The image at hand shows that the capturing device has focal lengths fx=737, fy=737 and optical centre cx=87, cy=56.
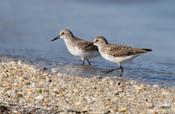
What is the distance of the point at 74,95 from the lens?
10641 millimetres

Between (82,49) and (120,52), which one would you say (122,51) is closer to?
(120,52)

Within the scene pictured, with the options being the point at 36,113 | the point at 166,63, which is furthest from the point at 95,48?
the point at 36,113

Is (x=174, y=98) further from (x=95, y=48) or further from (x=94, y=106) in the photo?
(x=95, y=48)

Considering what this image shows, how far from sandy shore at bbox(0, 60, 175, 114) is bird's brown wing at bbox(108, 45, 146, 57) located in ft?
3.97

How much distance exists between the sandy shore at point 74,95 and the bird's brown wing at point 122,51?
1.21 meters

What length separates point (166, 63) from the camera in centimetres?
1570

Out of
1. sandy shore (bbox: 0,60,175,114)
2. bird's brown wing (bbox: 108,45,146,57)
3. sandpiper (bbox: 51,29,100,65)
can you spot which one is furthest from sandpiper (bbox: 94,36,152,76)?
sandy shore (bbox: 0,60,175,114)

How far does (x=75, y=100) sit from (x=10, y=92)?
915 mm

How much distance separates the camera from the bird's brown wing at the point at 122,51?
14.0 meters

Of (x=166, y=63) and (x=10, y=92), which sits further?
(x=166, y=63)

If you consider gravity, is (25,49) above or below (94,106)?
above

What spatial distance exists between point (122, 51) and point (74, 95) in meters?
3.83

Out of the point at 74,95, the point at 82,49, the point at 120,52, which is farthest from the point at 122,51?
the point at 74,95

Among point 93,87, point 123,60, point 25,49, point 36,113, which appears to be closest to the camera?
point 36,113
